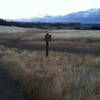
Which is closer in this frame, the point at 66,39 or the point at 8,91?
the point at 8,91

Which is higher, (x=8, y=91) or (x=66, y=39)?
(x=8, y=91)

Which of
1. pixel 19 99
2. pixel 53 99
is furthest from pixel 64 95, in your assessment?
pixel 19 99

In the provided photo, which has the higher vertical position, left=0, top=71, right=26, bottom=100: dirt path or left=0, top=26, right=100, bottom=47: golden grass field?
Result: left=0, top=71, right=26, bottom=100: dirt path

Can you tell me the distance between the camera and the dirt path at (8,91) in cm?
579

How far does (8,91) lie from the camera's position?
6332 millimetres

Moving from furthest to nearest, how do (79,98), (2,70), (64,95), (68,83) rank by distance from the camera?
(2,70)
(68,83)
(64,95)
(79,98)

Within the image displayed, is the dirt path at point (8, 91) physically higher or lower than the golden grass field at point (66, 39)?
higher

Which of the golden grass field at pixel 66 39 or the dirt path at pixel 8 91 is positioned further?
the golden grass field at pixel 66 39

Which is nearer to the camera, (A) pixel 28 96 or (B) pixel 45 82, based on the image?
(A) pixel 28 96

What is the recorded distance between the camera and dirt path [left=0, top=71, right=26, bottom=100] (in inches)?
228

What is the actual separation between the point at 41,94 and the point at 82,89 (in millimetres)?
1115

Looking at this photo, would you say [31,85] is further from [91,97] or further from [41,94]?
[91,97]

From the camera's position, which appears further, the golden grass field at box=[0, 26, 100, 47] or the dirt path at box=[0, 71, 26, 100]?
the golden grass field at box=[0, 26, 100, 47]

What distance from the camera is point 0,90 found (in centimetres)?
643
